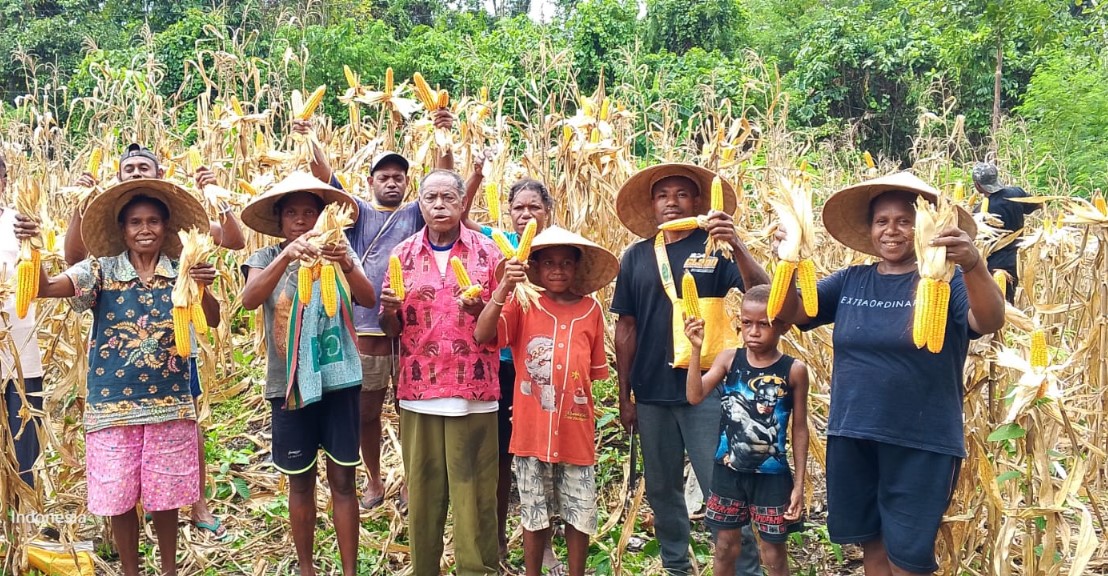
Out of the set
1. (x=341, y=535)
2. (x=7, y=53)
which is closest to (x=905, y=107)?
(x=341, y=535)

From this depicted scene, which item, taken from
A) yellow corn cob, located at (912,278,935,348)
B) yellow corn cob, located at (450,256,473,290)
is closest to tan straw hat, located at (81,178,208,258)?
yellow corn cob, located at (450,256,473,290)

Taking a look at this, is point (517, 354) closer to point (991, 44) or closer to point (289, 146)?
point (289, 146)

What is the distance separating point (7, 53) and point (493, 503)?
Result: 14736 mm

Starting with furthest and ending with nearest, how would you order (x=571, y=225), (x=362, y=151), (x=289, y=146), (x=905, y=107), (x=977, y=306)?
1. (x=905, y=107)
2. (x=289, y=146)
3. (x=362, y=151)
4. (x=571, y=225)
5. (x=977, y=306)

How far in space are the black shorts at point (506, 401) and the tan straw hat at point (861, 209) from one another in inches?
57.0

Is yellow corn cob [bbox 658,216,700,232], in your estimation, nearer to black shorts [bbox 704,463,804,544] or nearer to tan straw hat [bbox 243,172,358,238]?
black shorts [bbox 704,463,804,544]

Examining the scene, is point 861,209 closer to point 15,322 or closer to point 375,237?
point 375,237

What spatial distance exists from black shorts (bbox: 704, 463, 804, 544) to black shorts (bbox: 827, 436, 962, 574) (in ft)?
0.64

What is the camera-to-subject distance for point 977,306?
7.95ft

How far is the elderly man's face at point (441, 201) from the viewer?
3.35 m

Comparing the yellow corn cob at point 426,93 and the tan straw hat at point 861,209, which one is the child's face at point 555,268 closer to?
the tan straw hat at point 861,209

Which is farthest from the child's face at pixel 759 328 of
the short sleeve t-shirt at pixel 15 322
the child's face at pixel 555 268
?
the short sleeve t-shirt at pixel 15 322

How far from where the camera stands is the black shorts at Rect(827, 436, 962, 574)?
2.61m

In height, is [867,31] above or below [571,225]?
above
